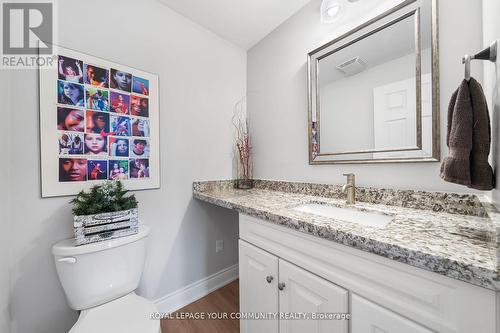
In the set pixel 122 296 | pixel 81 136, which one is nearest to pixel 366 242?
pixel 122 296

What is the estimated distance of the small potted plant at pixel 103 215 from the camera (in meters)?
0.93

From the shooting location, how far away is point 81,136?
110 cm

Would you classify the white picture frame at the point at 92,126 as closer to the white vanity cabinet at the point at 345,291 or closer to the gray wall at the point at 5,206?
the gray wall at the point at 5,206

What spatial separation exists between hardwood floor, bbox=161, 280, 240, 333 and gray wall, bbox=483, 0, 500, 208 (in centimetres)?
155

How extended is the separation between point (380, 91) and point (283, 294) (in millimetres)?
1162

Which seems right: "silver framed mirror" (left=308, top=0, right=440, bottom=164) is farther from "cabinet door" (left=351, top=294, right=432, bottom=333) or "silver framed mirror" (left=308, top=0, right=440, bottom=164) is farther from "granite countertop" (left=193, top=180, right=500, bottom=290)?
"cabinet door" (left=351, top=294, right=432, bottom=333)

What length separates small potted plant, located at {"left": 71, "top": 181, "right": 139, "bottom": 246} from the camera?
0.93 metres

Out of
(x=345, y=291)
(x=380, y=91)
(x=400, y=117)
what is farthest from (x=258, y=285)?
(x=380, y=91)

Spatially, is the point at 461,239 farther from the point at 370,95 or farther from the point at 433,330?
the point at 370,95

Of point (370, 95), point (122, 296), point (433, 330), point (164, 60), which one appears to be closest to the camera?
point (433, 330)

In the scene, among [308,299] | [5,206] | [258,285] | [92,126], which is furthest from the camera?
[92,126]

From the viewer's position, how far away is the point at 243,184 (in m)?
1.79

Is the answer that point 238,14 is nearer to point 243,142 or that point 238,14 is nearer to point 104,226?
point 243,142

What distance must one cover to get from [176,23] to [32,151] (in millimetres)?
1265
